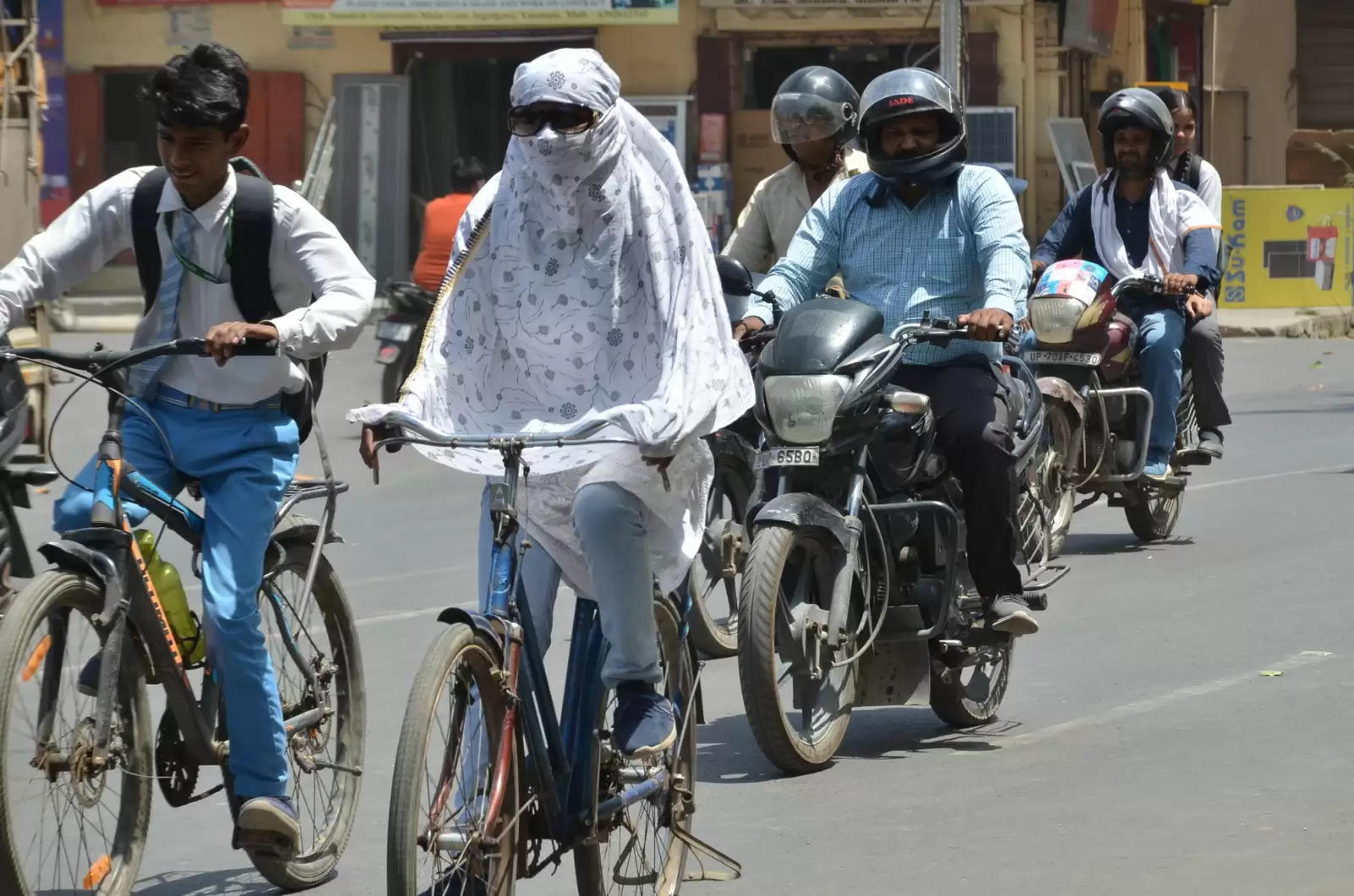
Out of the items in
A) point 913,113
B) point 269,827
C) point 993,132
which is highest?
point 993,132

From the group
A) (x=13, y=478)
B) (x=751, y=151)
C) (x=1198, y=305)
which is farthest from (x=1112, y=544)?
(x=751, y=151)

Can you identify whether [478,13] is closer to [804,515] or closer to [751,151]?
[751,151]

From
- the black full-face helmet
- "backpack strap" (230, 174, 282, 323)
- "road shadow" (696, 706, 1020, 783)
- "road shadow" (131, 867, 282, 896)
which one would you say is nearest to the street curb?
the black full-face helmet

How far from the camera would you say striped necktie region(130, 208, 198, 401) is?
184 inches

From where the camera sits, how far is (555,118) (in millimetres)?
4188

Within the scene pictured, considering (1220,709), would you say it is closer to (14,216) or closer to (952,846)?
(952,846)

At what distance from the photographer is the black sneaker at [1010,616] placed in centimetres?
621

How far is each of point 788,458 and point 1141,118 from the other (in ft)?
14.7

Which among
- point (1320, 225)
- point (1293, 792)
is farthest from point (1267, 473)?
point (1320, 225)

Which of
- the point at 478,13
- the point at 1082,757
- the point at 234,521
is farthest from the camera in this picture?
the point at 478,13

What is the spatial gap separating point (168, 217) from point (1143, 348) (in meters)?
6.20

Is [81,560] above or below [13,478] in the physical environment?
above

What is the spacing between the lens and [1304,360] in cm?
2022

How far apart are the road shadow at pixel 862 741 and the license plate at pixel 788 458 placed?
838 millimetres
